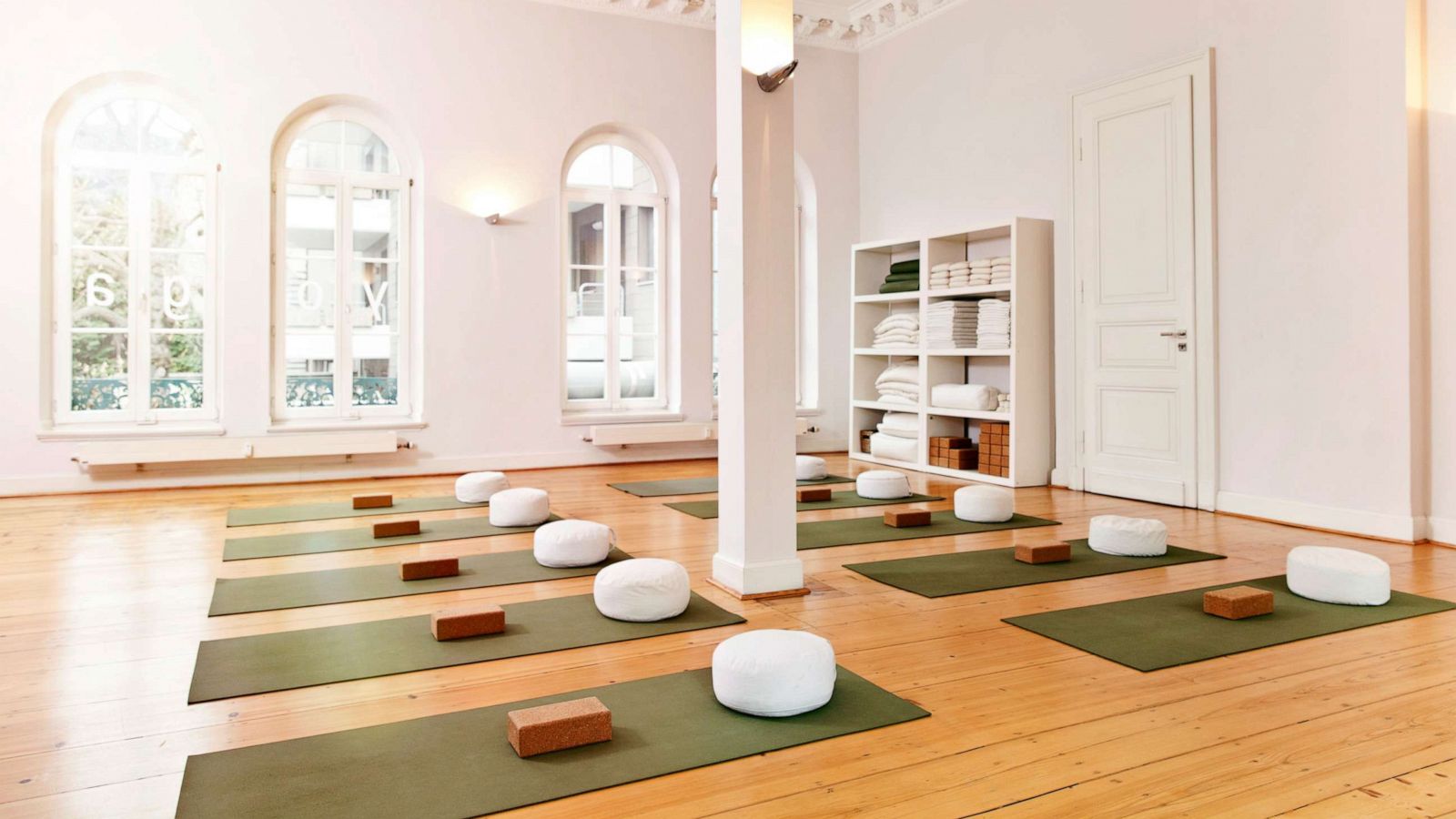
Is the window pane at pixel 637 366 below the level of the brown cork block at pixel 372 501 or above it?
above

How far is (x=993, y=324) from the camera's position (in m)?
6.55

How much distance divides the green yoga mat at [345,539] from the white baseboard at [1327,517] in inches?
148

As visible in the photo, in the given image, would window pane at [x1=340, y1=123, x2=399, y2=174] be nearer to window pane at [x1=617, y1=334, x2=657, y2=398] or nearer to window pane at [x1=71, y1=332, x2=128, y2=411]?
window pane at [x1=71, y1=332, x2=128, y2=411]

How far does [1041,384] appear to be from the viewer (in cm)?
643

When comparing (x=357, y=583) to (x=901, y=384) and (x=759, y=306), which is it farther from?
(x=901, y=384)

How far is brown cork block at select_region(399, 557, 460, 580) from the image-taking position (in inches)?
144

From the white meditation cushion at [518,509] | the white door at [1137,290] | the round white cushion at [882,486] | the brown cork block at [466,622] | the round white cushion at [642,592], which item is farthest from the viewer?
the round white cushion at [882,486]

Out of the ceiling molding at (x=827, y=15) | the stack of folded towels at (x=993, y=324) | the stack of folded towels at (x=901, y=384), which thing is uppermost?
the ceiling molding at (x=827, y=15)

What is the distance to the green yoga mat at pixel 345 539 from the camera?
14.0 ft

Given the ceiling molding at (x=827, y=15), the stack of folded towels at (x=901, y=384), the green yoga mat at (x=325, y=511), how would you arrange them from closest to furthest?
the green yoga mat at (x=325, y=511), the stack of folded towels at (x=901, y=384), the ceiling molding at (x=827, y=15)

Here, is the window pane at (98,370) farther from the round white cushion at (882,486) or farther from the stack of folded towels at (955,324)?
the stack of folded towels at (955,324)

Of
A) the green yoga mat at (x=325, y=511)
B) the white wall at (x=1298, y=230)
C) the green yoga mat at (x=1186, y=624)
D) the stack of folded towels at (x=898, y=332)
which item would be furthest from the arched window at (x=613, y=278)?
the green yoga mat at (x=1186, y=624)

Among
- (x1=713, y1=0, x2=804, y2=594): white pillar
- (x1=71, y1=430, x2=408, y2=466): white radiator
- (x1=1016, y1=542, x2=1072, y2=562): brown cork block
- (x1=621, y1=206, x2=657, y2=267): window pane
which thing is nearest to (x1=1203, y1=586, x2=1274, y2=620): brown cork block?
(x1=1016, y1=542, x2=1072, y2=562): brown cork block

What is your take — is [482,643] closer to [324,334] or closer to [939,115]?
[324,334]
